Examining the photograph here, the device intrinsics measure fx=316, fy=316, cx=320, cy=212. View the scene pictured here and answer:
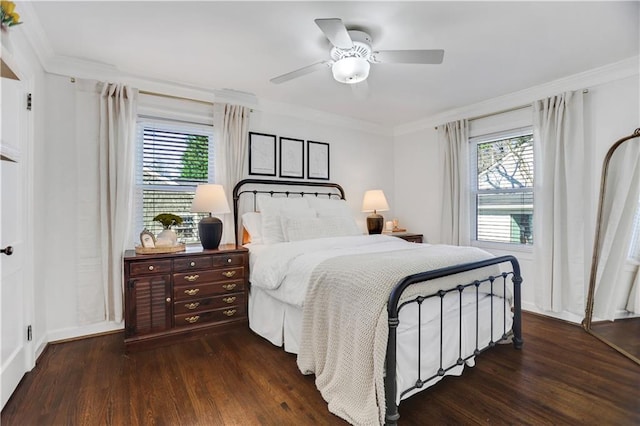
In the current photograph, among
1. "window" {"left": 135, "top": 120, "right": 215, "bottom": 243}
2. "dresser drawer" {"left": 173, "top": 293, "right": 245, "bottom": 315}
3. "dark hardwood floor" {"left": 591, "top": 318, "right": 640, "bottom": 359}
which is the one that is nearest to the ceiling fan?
"window" {"left": 135, "top": 120, "right": 215, "bottom": 243}

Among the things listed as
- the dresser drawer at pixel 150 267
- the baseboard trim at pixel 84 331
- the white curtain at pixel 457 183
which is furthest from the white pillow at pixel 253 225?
the white curtain at pixel 457 183

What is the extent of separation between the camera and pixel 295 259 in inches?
99.8

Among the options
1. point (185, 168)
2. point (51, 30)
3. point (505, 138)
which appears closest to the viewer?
point (51, 30)

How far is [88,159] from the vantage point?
292 centimetres

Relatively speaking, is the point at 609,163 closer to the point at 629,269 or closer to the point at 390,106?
the point at 629,269

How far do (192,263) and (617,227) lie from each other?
395 cm

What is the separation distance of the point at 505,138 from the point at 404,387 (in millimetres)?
3379

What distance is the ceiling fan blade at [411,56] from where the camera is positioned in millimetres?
2143

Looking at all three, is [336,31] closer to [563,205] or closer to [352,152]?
[352,152]

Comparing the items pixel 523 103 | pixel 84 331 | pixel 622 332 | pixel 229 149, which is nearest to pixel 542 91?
pixel 523 103

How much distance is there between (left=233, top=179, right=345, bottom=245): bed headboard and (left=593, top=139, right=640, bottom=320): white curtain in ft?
9.47

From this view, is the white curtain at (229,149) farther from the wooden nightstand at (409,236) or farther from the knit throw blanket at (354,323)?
the wooden nightstand at (409,236)

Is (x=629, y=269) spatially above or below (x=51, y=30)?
below

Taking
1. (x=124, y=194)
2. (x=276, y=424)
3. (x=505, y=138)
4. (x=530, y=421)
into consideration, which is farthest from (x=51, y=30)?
(x=505, y=138)
